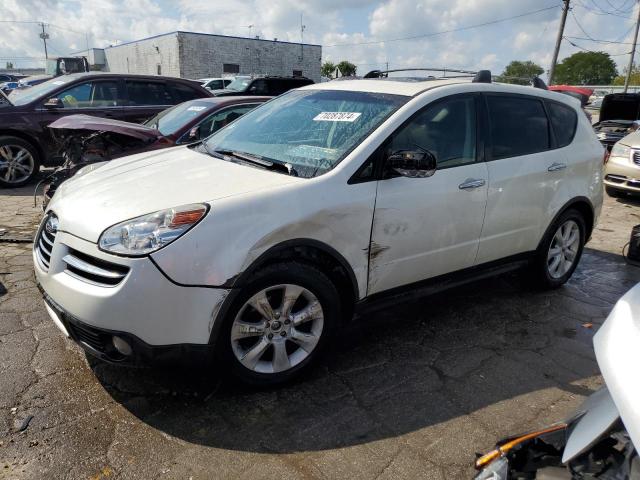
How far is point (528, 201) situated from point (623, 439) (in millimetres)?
2709

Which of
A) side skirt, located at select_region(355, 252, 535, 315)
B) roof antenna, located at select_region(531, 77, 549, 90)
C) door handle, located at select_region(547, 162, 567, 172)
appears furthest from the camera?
roof antenna, located at select_region(531, 77, 549, 90)

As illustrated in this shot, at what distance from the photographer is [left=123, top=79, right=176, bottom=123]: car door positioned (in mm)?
8633

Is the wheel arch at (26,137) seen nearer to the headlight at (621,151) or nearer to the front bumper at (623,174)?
the front bumper at (623,174)

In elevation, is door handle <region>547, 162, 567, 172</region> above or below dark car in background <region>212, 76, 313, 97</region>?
below

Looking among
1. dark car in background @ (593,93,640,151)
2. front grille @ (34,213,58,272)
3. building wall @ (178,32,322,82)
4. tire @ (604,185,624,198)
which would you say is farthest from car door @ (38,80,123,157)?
building wall @ (178,32,322,82)

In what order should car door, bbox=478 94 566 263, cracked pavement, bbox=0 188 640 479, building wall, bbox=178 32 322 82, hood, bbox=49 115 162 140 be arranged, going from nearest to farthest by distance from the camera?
cracked pavement, bbox=0 188 640 479 → car door, bbox=478 94 566 263 → hood, bbox=49 115 162 140 → building wall, bbox=178 32 322 82

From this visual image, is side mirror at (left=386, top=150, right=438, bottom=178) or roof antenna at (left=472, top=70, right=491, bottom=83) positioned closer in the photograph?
side mirror at (left=386, top=150, right=438, bottom=178)

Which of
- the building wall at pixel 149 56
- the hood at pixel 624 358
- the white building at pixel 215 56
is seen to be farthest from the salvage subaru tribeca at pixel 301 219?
the white building at pixel 215 56

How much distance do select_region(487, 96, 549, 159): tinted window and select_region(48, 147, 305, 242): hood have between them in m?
1.75

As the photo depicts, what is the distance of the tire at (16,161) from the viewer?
25.8 feet

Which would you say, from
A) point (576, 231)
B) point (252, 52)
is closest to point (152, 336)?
point (576, 231)

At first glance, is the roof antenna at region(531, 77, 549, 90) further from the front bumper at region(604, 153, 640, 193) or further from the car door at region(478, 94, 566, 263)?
the front bumper at region(604, 153, 640, 193)

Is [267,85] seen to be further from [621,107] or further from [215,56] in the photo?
[215,56]

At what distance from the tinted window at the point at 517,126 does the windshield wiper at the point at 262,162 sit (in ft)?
5.29
